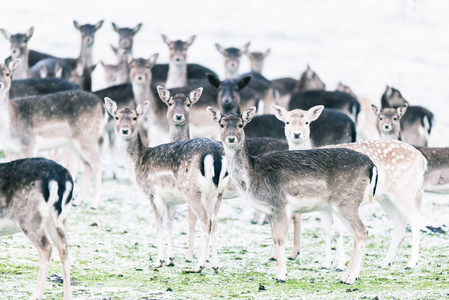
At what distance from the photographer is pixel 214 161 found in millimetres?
7969

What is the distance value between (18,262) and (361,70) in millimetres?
18764

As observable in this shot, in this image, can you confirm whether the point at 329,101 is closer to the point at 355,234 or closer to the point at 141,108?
the point at 141,108

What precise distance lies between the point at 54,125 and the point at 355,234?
5.48 metres

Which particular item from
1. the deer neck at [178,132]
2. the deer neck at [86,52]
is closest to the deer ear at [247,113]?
the deer neck at [178,132]

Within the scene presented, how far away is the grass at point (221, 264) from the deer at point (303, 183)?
42 centimetres

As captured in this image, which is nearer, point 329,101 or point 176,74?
point 329,101

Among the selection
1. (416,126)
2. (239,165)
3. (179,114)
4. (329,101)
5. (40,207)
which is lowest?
(40,207)

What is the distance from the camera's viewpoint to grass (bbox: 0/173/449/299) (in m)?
6.93

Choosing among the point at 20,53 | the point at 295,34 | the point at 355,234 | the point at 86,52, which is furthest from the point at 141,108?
the point at 295,34

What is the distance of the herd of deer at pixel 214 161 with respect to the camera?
672 centimetres

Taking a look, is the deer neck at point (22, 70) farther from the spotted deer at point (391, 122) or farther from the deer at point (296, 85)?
the spotted deer at point (391, 122)

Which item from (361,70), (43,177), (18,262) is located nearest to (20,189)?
(43,177)

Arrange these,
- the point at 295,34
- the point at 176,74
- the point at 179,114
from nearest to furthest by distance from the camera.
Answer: the point at 179,114
the point at 176,74
the point at 295,34

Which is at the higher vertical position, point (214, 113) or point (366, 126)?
point (366, 126)
